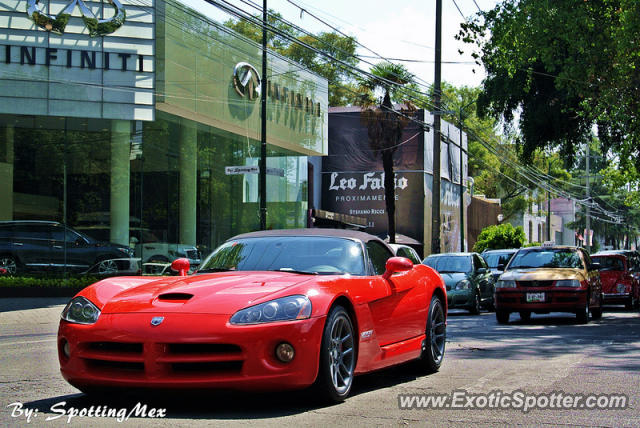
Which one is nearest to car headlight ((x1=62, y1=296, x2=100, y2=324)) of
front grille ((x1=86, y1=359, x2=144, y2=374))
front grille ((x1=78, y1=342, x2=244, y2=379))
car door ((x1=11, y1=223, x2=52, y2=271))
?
front grille ((x1=86, y1=359, x2=144, y2=374))

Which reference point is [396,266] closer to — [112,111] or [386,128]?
[112,111]

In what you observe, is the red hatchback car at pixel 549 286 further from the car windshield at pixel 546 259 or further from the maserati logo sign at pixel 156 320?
the maserati logo sign at pixel 156 320

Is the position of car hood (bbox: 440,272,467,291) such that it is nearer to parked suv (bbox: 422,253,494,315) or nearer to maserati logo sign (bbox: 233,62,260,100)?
parked suv (bbox: 422,253,494,315)

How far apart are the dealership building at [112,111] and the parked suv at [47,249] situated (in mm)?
325

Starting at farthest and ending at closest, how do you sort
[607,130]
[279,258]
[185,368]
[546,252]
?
[607,130] → [546,252] → [279,258] → [185,368]

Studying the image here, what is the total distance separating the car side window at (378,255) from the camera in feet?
25.6

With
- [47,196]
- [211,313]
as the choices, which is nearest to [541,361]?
[211,313]

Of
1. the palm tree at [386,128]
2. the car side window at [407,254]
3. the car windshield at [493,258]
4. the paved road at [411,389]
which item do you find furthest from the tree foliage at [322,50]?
the paved road at [411,389]

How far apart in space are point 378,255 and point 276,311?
91.8 inches

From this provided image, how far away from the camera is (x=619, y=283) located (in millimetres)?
25016

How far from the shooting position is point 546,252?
1909 centimetres

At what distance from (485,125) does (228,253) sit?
75.5 metres

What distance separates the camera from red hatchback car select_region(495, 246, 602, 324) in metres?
17.3

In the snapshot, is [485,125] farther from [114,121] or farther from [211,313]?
[211,313]
